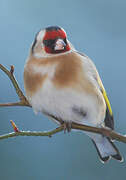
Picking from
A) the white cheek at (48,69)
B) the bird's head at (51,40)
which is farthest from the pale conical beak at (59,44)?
the white cheek at (48,69)

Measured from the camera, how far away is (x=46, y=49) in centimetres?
55

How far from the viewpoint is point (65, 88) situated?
605 mm

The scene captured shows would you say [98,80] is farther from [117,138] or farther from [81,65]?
[117,138]

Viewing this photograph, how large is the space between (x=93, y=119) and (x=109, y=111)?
4 centimetres

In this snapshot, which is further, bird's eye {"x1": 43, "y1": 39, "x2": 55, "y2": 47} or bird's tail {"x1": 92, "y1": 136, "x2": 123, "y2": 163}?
bird's tail {"x1": 92, "y1": 136, "x2": 123, "y2": 163}

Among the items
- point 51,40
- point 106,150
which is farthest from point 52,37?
point 106,150

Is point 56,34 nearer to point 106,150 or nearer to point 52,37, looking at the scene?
point 52,37

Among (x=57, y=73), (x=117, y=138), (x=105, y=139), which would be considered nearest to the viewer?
(x=117, y=138)

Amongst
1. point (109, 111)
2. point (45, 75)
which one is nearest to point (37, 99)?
point (45, 75)

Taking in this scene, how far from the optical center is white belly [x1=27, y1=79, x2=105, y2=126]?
0.61 meters

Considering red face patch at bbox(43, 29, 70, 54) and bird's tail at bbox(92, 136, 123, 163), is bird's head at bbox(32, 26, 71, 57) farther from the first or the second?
bird's tail at bbox(92, 136, 123, 163)

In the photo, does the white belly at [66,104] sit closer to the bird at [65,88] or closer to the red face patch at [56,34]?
the bird at [65,88]

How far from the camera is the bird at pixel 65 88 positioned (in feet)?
2.00

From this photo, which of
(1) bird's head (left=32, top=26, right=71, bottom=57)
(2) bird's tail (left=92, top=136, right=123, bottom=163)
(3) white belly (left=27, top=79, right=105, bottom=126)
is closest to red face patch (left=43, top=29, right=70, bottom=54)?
(1) bird's head (left=32, top=26, right=71, bottom=57)
